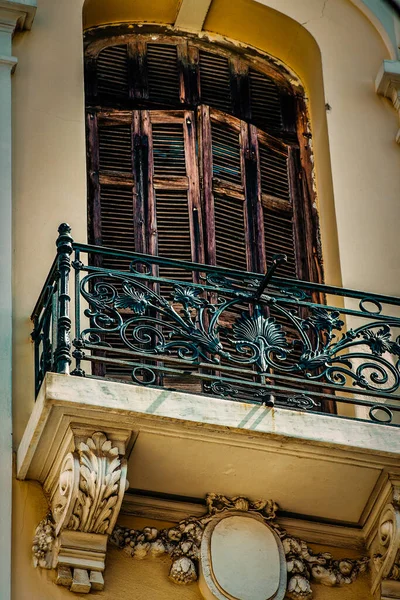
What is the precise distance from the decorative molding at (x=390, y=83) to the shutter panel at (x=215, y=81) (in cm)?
102

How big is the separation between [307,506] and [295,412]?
63 centimetres

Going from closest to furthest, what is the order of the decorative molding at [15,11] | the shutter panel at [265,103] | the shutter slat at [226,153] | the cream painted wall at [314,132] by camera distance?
the cream painted wall at [314,132], the decorative molding at [15,11], the shutter slat at [226,153], the shutter panel at [265,103]

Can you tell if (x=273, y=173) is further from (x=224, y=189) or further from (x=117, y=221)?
(x=117, y=221)

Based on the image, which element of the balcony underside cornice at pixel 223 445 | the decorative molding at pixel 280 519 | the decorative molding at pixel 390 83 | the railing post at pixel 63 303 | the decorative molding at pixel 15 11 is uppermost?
the decorative molding at pixel 15 11

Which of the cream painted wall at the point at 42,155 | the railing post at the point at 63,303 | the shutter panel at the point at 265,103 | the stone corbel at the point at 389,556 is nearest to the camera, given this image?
the railing post at the point at 63,303

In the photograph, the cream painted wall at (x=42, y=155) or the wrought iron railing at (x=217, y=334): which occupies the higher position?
the cream painted wall at (x=42, y=155)

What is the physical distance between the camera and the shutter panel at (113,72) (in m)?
11.0

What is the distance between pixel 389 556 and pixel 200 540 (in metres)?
1.00

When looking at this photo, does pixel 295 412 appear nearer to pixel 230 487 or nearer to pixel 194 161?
pixel 230 487

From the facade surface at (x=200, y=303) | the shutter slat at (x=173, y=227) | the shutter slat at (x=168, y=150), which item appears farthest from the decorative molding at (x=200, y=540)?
the shutter slat at (x=168, y=150)

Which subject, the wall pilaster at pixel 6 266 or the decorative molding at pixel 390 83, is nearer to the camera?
the wall pilaster at pixel 6 266

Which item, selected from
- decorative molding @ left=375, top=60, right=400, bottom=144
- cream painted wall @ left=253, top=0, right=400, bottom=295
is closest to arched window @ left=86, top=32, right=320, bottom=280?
cream painted wall @ left=253, top=0, right=400, bottom=295

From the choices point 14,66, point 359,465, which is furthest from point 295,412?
point 14,66

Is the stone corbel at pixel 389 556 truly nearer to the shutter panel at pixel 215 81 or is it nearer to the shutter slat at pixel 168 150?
the shutter slat at pixel 168 150
